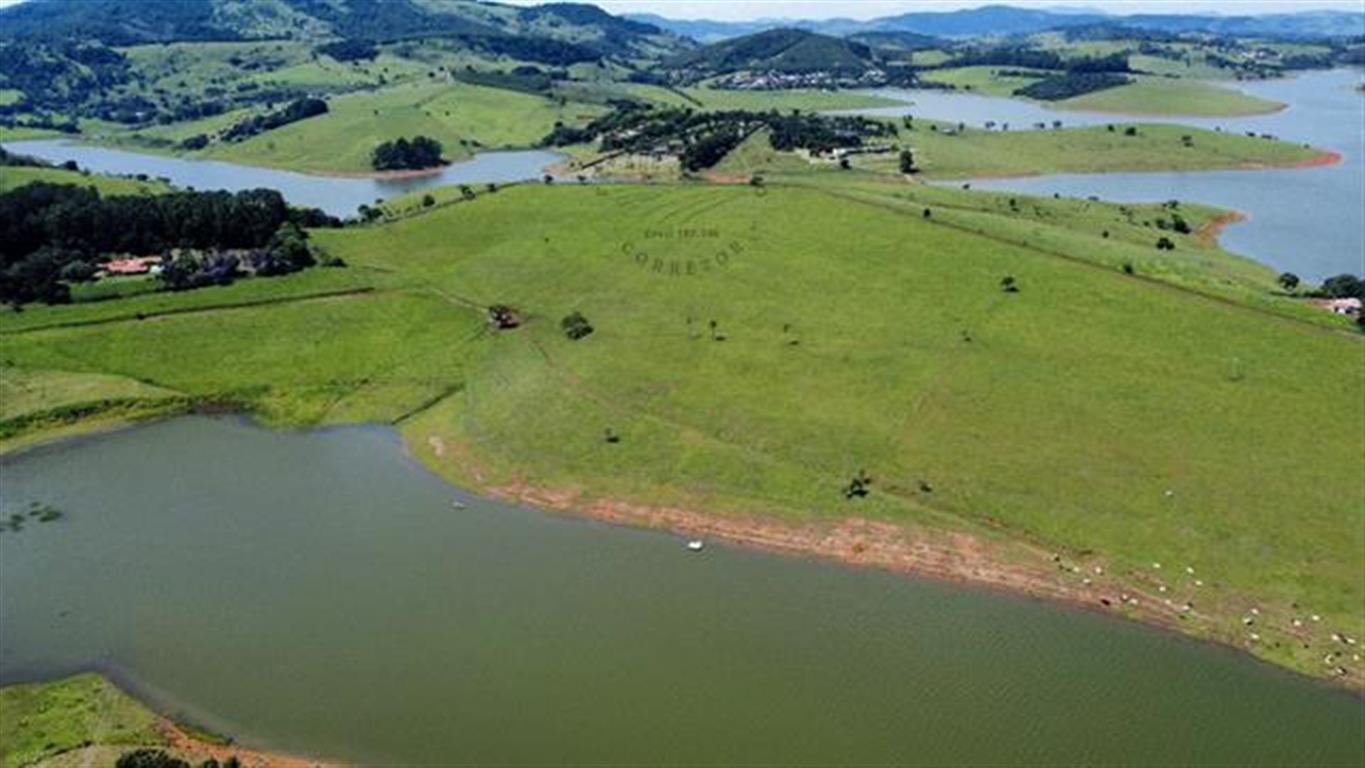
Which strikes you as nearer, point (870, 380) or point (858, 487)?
point (858, 487)

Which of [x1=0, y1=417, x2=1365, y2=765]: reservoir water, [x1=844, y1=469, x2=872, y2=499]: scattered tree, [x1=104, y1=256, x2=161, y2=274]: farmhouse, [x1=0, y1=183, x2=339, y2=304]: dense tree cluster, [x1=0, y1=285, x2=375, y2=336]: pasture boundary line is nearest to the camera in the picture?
[x1=0, y1=417, x2=1365, y2=765]: reservoir water

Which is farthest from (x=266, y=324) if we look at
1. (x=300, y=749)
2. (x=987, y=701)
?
(x=987, y=701)

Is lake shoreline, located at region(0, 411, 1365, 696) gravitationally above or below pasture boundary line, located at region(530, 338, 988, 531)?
below

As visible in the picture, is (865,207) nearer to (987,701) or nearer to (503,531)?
(503,531)

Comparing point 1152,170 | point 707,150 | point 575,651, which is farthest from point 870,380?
point 1152,170

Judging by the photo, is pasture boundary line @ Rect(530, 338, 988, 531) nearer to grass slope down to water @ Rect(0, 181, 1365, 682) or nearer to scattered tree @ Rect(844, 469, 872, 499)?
grass slope down to water @ Rect(0, 181, 1365, 682)

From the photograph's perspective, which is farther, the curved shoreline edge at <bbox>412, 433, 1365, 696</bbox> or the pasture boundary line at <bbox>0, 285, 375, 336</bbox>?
the pasture boundary line at <bbox>0, 285, 375, 336</bbox>

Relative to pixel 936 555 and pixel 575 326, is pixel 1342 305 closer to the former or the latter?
pixel 936 555

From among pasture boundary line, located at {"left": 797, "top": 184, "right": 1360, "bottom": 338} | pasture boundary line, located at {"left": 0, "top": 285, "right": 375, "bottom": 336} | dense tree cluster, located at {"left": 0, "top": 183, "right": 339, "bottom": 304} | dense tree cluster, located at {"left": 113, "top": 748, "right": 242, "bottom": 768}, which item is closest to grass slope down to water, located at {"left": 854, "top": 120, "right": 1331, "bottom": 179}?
pasture boundary line, located at {"left": 797, "top": 184, "right": 1360, "bottom": 338}
